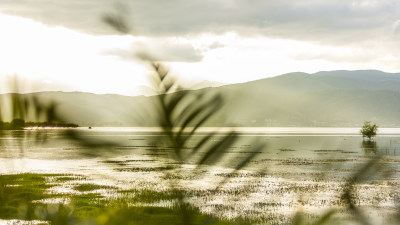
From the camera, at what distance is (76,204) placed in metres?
19.5

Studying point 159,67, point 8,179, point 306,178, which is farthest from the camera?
point 306,178

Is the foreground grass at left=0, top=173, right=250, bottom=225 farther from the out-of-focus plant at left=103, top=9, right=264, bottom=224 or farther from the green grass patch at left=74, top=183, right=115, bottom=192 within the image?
the out-of-focus plant at left=103, top=9, right=264, bottom=224

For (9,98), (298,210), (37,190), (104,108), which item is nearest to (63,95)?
(104,108)

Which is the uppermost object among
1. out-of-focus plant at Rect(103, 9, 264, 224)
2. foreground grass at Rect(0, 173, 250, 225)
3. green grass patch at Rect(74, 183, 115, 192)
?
out-of-focus plant at Rect(103, 9, 264, 224)

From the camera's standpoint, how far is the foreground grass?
67.9 inches

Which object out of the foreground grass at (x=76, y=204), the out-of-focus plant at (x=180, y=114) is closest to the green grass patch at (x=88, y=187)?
the foreground grass at (x=76, y=204)

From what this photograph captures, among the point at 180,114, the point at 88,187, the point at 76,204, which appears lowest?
the point at 88,187

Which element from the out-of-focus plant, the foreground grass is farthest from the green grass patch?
the out-of-focus plant

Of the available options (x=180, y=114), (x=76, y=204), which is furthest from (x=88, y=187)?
(x=180, y=114)

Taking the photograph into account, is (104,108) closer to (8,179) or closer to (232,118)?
(232,118)

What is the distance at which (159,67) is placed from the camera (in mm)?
1584

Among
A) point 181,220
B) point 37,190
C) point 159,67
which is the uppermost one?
point 159,67

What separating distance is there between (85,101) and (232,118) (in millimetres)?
702

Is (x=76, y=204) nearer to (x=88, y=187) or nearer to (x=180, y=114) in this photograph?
(x=88, y=187)
